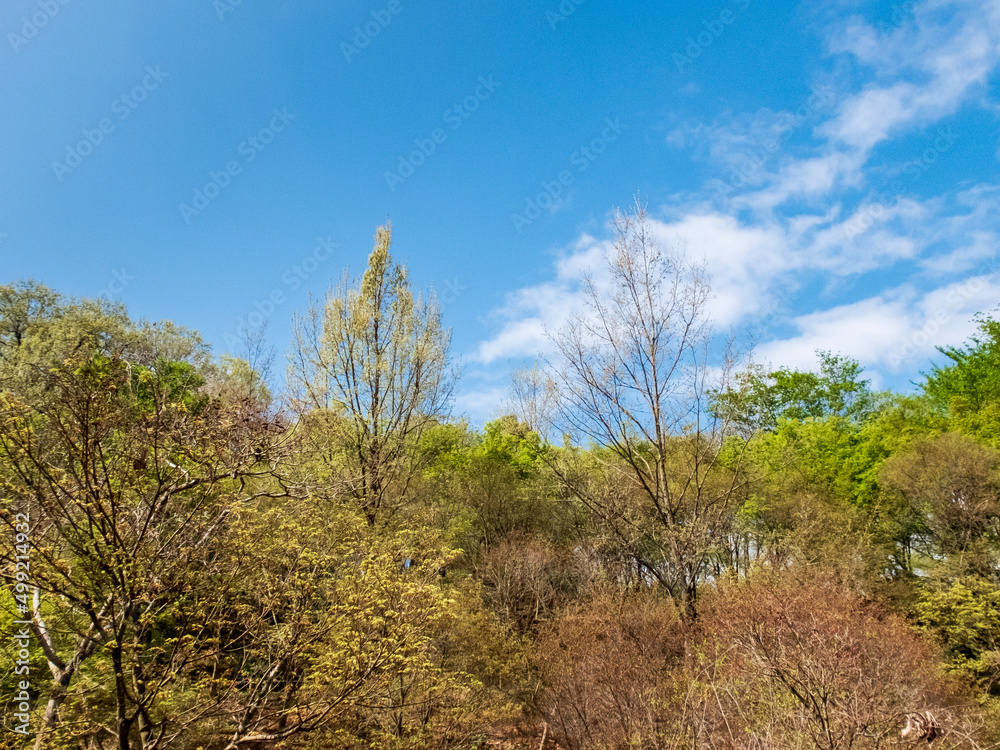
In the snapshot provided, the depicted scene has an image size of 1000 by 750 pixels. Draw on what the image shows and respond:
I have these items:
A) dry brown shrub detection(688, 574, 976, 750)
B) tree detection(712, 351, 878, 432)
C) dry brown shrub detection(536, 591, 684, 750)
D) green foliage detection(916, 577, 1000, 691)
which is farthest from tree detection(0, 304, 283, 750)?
tree detection(712, 351, 878, 432)

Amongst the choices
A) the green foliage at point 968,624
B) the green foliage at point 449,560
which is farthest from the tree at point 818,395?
the green foliage at point 968,624

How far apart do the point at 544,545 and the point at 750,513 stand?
9.06 m

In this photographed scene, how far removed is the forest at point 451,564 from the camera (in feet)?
17.4

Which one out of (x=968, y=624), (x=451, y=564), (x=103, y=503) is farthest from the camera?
(x=451, y=564)

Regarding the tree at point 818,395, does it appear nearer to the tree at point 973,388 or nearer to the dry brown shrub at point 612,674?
the tree at point 973,388

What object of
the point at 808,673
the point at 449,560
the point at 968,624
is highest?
the point at 449,560

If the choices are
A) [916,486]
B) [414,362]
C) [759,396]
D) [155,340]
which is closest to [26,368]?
[155,340]

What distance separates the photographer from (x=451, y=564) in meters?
20.3

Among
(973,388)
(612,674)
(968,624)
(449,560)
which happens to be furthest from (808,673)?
(973,388)

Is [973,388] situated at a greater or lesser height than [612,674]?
greater

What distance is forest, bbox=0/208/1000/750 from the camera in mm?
5289

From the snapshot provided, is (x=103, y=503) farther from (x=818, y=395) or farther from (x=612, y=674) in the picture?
(x=818, y=395)

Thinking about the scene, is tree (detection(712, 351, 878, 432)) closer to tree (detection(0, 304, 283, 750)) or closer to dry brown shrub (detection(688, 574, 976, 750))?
dry brown shrub (detection(688, 574, 976, 750))

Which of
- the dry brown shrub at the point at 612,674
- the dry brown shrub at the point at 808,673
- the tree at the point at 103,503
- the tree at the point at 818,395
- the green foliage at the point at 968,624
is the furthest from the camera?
the tree at the point at 818,395
